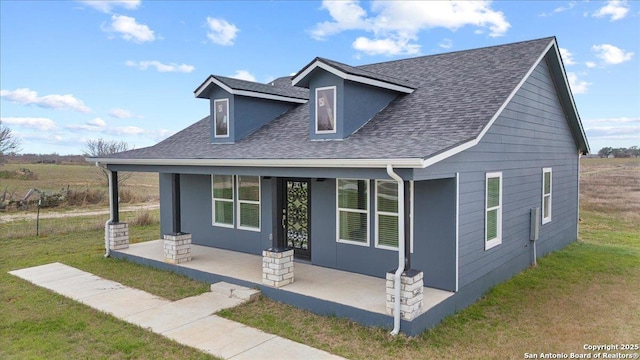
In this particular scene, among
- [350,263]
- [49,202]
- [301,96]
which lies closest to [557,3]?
[301,96]

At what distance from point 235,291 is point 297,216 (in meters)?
2.36

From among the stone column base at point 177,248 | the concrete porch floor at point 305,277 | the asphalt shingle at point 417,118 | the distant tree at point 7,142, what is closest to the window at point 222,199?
the concrete porch floor at point 305,277

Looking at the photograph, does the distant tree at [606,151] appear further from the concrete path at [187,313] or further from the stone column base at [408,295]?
the concrete path at [187,313]

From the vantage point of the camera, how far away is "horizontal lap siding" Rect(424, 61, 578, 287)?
7094 millimetres

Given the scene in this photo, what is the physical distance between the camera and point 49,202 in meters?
21.5

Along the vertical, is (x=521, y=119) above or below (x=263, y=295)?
above

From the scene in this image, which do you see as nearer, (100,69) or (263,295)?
(263,295)

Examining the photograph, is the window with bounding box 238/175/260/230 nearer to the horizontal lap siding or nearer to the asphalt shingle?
the asphalt shingle

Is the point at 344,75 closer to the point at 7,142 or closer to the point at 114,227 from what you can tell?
the point at 114,227

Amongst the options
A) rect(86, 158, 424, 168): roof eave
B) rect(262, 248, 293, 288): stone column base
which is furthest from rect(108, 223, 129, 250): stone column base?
rect(262, 248, 293, 288): stone column base

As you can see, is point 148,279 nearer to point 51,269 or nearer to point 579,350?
point 51,269

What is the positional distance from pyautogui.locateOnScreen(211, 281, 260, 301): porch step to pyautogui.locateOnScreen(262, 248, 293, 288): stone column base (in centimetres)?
30

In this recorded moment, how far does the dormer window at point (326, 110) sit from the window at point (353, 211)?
1.11 meters

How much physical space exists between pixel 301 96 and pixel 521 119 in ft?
18.5
